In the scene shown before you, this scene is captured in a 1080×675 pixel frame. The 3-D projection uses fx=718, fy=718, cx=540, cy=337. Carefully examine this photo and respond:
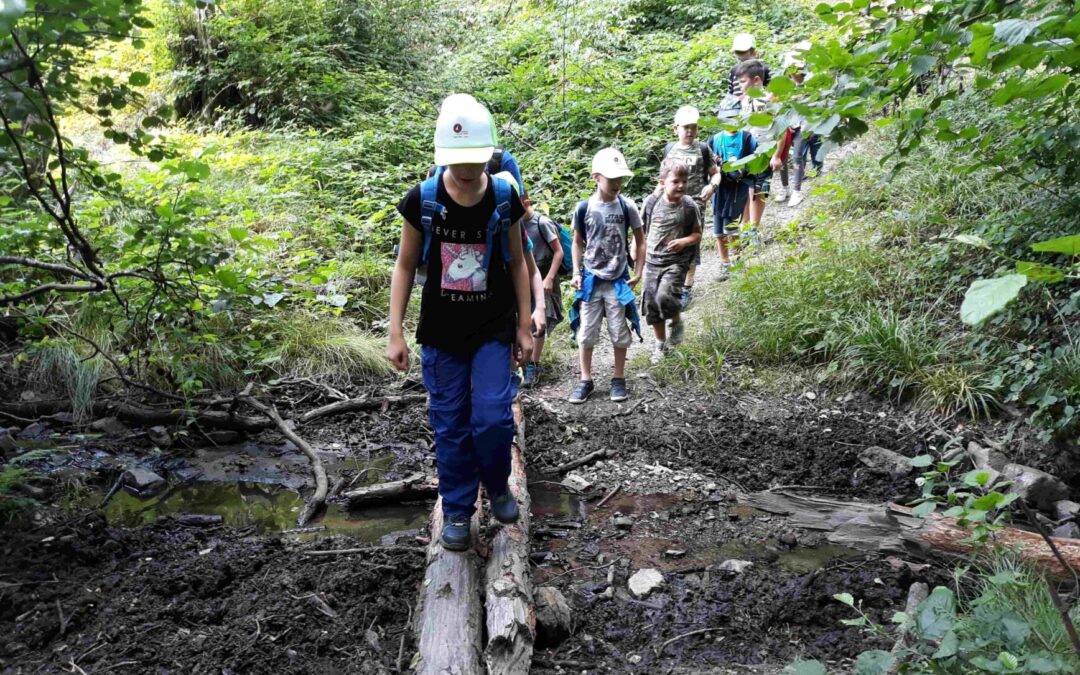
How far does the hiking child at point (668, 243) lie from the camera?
682 centimetres

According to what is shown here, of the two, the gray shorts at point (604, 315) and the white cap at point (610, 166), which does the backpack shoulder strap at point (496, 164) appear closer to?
the white cap at point (610, 166)

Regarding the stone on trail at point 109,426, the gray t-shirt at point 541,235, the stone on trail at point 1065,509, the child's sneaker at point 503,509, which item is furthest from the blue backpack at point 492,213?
the stone on trail at point 109,426

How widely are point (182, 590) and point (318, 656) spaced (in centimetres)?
98

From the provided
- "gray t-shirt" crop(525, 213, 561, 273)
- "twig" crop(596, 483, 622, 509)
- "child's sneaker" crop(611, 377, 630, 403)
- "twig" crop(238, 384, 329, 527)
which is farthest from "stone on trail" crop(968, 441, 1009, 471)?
"twig" crop(238, 384, 329, 527)

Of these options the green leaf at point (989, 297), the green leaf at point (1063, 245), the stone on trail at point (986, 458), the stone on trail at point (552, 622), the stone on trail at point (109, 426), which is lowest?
the stone on trail at point (109, 426)

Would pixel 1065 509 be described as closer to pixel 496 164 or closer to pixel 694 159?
pixel 496 164

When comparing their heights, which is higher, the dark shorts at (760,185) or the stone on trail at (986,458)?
the dark shorts at (760,185)

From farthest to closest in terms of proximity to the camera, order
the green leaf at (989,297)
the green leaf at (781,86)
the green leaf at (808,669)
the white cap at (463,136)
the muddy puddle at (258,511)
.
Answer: the muddy puddle at (258,511) < the white cap at (463,136) < the green leaf at (781,86) < the green leaf at (808,669) < the green leaf at (989,297)

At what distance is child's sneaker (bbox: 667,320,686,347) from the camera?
739cm

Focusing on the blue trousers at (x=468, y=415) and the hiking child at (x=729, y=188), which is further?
the hiking child at (x=729, y=188)

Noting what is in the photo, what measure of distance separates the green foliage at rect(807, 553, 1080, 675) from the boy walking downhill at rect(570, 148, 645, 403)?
13.0 ft

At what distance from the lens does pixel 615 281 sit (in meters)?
6.45

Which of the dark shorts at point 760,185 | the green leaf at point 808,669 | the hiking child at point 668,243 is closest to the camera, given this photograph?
the green leaf at point 808,669

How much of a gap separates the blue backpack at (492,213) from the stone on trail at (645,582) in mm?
1799
